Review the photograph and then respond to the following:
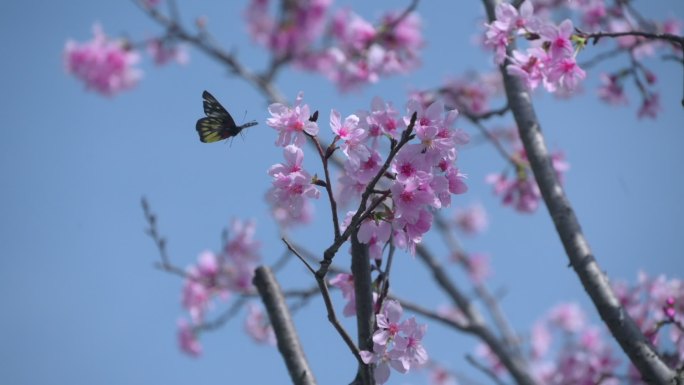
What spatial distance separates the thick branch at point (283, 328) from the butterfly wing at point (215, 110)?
823 millimetres

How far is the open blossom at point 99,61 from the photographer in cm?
817

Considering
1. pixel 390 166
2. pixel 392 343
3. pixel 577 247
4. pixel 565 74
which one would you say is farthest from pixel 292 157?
pixel 565 74

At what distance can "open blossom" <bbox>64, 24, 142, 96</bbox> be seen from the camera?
8172 millimetres

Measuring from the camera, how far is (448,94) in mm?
5410

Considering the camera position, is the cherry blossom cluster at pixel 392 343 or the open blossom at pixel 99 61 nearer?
the cherry blossom cluster at pixel 392 343

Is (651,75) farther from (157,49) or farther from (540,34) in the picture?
(157,49)

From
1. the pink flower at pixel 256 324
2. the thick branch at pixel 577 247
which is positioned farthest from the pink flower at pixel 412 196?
the pink flower at pixel 256 324

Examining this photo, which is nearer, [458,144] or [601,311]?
[458,144]

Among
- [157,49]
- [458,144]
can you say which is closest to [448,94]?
[458,144]

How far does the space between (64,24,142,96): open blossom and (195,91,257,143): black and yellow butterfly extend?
7.07 m

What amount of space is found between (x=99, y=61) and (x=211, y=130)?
7.36 meters

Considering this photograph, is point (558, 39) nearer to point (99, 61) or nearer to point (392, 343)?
point (392, 343)

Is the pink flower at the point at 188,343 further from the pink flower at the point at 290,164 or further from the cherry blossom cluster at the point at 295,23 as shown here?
→ the pink flower at the point at 290,164

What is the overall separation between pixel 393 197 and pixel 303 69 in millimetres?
7852
